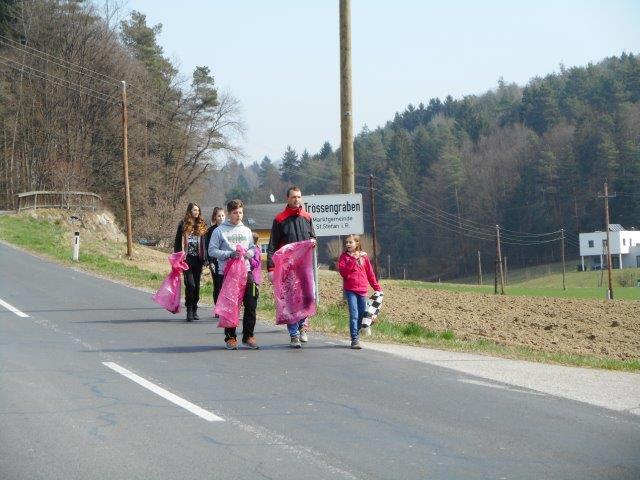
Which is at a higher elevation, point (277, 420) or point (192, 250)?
point (192, 250)

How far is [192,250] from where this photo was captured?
16.5 meters

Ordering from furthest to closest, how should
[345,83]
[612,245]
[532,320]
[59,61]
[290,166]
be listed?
[290,166], [612,245], [59,61], [532,320], [345,83]

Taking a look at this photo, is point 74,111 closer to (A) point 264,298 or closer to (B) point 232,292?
(A) point 264,298

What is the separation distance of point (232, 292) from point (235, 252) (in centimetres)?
53

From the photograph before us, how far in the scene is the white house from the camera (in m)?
100

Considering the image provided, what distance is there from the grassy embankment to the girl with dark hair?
155cm

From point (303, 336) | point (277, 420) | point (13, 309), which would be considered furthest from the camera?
point (13, 309)

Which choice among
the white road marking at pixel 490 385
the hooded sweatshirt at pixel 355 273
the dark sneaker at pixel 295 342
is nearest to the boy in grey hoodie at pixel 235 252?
the dark sneaker at pixel 295 342


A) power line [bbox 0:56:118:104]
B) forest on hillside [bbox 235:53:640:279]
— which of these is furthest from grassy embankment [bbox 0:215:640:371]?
forest on hillside [bbox 235:53:640:279]

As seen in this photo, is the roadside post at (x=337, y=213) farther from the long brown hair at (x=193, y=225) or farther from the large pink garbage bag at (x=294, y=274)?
the large pink garbage bag at (x=294, y=274)

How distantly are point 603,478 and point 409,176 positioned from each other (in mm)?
121903

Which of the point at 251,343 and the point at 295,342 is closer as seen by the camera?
the point at 251,343

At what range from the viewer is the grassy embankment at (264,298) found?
44.6 ft

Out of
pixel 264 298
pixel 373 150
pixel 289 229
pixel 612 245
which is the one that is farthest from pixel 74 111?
pixel 373 150
